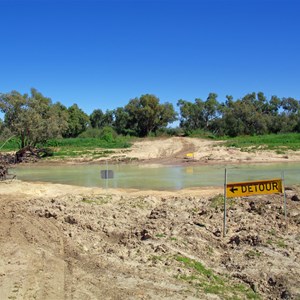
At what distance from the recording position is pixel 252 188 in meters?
9.59

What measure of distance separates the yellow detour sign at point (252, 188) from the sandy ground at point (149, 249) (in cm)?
87

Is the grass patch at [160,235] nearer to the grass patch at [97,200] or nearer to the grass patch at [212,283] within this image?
the grass patch at [212,283]

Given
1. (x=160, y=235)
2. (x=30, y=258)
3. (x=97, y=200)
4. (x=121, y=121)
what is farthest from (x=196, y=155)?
(x=121, y=121)

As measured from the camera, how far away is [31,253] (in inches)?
299

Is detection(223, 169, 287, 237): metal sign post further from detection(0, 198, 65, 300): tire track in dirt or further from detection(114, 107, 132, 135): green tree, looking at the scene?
detection(114, 107, 132, 135): green tree

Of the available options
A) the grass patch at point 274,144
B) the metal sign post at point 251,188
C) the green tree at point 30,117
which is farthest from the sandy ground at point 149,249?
the grass patch at point 274,144

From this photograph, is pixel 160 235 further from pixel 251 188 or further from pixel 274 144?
pixel 274 144

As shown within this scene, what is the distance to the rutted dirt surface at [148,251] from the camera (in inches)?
244

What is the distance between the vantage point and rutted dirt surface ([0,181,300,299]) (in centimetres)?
621

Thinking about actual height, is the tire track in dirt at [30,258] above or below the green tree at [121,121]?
below

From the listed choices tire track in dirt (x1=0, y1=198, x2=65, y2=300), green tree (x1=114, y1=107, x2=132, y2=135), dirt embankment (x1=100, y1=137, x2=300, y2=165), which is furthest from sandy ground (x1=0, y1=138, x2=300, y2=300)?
green tree (x1=114, y1=107, x2=132, y2=135)

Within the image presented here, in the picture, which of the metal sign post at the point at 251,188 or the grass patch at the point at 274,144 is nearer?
the metal sign post at the point at 251,188

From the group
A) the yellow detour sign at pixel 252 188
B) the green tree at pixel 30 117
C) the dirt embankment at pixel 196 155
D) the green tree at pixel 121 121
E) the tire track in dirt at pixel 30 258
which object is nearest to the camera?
the tire track in dirt at pixel 30 258

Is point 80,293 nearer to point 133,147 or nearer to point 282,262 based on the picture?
point 282,262
